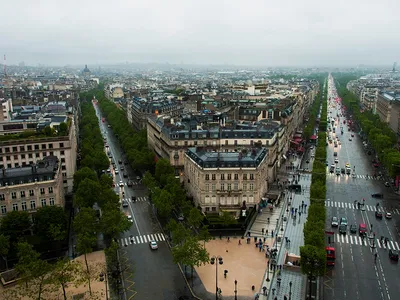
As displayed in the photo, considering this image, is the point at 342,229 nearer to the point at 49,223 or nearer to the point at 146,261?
the point at 146,261

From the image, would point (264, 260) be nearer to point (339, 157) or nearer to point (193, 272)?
point (193, 272)

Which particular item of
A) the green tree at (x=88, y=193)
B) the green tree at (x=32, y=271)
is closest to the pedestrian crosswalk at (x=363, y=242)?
the green tree at (x=88, y=193)

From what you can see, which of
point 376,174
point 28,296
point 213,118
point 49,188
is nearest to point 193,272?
point 28,296

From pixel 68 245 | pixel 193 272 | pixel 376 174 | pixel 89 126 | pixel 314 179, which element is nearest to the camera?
pixel 193 272

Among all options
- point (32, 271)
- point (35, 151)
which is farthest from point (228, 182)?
point (35, 151)

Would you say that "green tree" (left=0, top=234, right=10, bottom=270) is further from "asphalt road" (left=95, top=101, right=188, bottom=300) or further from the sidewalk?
the sidewalk

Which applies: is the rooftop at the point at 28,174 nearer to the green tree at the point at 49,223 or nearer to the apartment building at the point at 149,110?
the green tree at the point at 49,223
